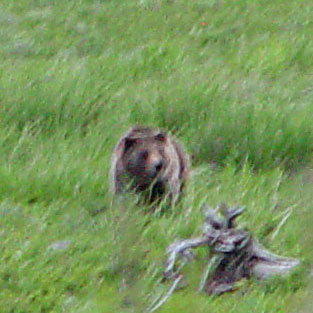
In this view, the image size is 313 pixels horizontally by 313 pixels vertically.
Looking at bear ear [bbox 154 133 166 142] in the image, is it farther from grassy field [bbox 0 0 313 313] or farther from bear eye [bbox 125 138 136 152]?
grassy field [bbox 0 0 313 313]

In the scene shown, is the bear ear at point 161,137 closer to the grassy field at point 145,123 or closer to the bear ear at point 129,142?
the bear ear at point 129,142

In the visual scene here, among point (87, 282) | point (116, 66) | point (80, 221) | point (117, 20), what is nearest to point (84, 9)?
point (117, 20)

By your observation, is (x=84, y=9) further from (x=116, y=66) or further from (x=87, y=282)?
(x=87, y=282)

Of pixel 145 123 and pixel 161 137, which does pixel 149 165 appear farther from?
pixel 145 123

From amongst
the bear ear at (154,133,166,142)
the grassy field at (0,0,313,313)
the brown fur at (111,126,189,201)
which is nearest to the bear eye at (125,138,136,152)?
the brown fur at (111,126,189,201)

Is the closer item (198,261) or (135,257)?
(135,257)

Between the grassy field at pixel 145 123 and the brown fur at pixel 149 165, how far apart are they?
0.11m

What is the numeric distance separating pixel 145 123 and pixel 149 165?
120 centimetres

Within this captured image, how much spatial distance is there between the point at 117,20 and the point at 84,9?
382 mm

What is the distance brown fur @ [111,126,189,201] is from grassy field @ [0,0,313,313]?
0.11m

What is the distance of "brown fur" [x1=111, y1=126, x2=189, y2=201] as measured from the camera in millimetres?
4961

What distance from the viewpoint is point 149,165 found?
495 centimetres

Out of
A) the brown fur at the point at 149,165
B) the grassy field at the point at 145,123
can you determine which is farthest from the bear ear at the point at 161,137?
the grassy field at the point at 145,123

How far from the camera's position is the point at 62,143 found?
19.1 ft
